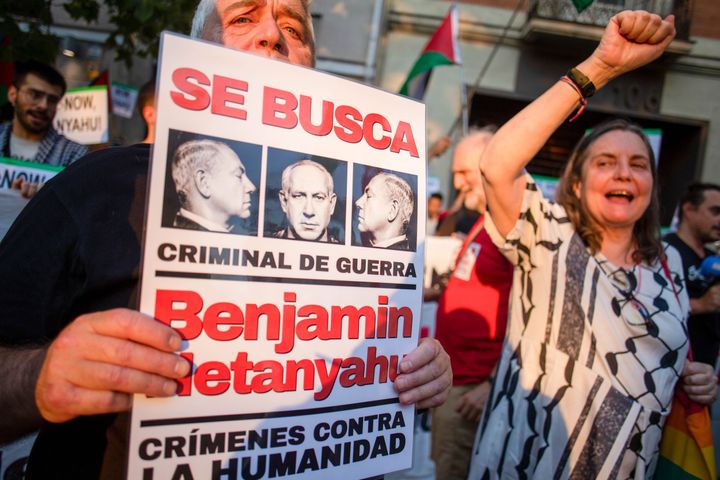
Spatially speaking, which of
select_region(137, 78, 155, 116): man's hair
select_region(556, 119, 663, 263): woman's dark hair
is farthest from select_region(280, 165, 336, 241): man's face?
select_region(137, 78, 155, 116): man's hair

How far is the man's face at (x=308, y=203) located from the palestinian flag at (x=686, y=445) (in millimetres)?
1491

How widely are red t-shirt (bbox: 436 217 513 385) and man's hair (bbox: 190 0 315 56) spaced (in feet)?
4.29

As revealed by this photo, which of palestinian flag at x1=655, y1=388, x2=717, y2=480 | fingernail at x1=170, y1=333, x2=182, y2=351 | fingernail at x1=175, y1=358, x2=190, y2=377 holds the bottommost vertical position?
palestinian flag at x1=655, y1=388, x2=717, y2=480

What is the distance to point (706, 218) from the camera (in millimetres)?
3420

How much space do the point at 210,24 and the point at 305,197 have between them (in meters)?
0.68

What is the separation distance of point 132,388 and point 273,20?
90 centimetres

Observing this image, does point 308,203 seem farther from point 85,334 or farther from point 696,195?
point 696,195

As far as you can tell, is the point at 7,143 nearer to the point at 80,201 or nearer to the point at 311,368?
the point at 80,201

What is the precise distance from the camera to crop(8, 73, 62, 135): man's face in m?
3.10

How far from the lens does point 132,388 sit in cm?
69

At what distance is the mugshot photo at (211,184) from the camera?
0.74 m

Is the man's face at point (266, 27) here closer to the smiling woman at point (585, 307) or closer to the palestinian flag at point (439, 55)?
the smiling woman at point (585, 307)

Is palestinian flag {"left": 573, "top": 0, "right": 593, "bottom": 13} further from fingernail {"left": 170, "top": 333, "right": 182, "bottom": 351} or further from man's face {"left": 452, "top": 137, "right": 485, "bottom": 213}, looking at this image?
fingernail {"left": 170, "top": 333, "right": 182, "bottom": 351}

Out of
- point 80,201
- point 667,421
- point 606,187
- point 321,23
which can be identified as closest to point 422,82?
point 321,23
